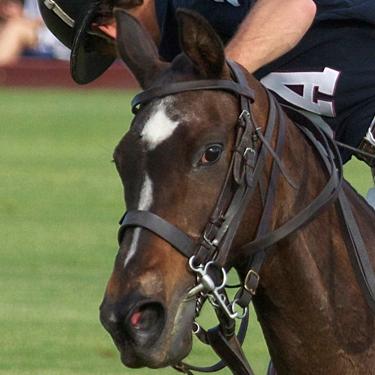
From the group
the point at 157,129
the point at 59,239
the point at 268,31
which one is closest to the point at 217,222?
the point at 157,129

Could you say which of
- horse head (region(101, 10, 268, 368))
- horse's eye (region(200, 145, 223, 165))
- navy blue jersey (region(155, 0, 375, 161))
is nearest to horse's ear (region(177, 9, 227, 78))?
horse head (region(101, 10, 268, 368))

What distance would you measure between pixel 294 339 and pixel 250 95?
89 cm

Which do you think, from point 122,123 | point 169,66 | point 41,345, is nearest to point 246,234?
point 169,66

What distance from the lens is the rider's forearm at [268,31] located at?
15.9ft

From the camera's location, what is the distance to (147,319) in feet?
13.7

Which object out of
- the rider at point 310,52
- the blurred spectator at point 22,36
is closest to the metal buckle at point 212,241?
the rider at point 310,52

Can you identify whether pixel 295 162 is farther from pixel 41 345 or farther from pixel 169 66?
pixel 41 345

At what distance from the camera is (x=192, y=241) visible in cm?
430

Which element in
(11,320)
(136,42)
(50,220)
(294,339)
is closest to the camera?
(136,42)

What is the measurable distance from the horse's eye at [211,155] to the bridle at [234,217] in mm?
70

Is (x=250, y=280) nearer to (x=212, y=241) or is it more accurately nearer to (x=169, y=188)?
(x=212, y=241)

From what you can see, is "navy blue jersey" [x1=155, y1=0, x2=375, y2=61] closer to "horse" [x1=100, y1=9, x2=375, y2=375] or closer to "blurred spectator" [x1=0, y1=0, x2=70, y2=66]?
"horse" [x1=100, y1=9, x2=375, y2=375]

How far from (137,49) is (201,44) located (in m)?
0.28

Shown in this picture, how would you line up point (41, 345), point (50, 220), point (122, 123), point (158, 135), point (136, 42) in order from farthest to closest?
point (122, 123)
point (50, 220)
point (41, 345)
point (136, 42)
point (158, 135)
